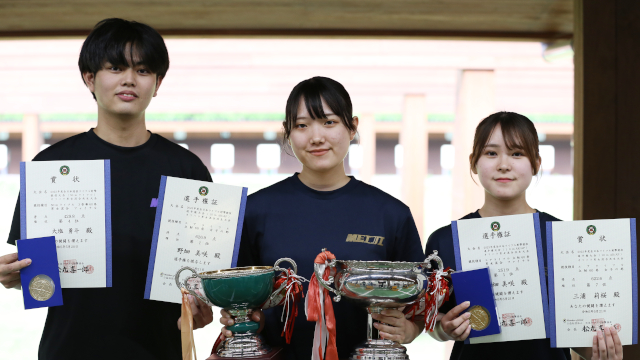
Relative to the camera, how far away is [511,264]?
133 centimetres

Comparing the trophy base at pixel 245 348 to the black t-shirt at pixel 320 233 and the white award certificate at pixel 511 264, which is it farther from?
the white award certificate at pixel 511 264

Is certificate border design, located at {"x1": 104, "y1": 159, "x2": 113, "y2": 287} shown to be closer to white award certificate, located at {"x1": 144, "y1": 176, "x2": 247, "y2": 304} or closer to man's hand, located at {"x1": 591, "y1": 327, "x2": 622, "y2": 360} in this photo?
white award certificate, located at {"x1": 144, "y1": 176, "x2": 247, "y2": 304}

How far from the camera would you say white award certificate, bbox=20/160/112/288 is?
1393 millimetres

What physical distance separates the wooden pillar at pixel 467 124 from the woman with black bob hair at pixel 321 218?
2.21m

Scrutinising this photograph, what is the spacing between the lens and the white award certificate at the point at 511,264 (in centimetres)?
131

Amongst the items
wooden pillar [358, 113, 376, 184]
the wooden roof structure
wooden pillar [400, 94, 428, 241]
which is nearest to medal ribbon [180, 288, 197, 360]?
the wooden roof structure

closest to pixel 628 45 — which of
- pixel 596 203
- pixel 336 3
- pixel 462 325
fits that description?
pixel 596 203

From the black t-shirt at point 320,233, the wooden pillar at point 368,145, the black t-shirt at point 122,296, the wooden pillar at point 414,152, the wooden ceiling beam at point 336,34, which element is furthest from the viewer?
the wooden pillar at point 368,145

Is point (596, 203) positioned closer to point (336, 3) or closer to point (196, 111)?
point (336, 3)

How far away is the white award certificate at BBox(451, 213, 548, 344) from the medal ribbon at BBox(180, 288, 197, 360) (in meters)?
0.65

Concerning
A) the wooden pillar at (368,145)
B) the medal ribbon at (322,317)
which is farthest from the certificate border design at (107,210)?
the wooden pillar at (368,145)

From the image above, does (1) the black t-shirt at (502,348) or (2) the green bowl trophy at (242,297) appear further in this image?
(1) the black t-shirt at (502,348)

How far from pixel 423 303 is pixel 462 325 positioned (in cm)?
10

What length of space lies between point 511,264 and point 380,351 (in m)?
0.39
